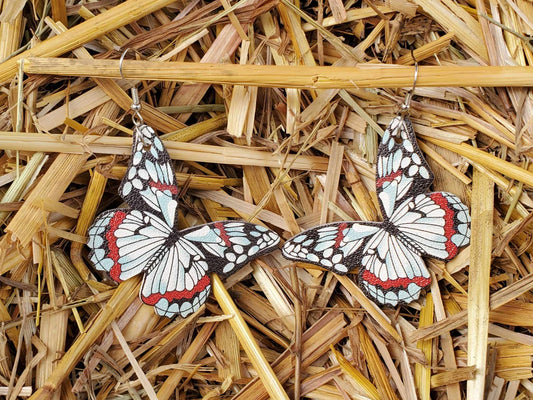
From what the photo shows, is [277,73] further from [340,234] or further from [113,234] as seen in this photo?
[113,234]

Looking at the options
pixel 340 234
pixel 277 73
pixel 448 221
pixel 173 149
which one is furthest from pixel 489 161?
pixel 173 149

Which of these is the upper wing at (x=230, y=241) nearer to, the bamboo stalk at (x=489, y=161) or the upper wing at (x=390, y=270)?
the upper wing at (x=390, y=270)

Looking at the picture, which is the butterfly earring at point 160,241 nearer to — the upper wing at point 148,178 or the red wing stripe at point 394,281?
the upper wing at point 148,178

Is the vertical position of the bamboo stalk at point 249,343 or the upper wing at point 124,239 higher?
the upper wing at point 124,239

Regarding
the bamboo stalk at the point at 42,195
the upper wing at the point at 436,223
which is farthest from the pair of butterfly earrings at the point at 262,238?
the bamboo stalk at the point at 42,195

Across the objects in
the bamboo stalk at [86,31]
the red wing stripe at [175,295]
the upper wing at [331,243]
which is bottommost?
the red wing stripe at [175,295]

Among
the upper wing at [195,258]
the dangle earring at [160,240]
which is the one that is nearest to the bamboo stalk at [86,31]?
the dangle earring at [160,240]

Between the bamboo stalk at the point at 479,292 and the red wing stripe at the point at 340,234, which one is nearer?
the bamboo stalk at the point at 479,292
